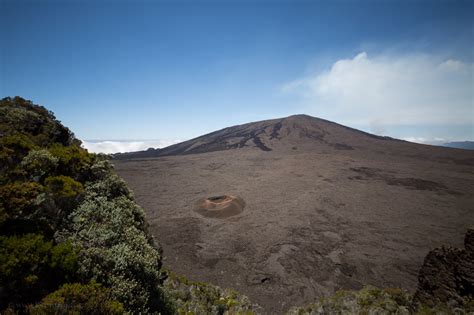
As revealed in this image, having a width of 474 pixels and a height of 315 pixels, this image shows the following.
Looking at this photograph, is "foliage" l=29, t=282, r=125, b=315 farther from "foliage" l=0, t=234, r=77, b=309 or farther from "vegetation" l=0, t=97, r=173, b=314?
"foliage" l=0, t=234, r=77, b=309

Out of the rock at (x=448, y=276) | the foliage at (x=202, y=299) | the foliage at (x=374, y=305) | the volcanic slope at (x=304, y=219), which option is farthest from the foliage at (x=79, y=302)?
the volcanic slope at (x=304, y=219)

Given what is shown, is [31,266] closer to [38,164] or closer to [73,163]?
[38,164]

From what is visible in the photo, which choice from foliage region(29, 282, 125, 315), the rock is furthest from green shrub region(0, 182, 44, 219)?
the rock

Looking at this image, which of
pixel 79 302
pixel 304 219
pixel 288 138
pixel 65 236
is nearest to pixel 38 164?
pixel 65 236

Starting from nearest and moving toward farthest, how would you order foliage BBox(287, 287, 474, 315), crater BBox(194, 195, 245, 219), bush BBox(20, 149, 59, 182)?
1. bush BBox(20, 149, 59, 182)
2. foliage BBox(287, 287, 474, 315)
3. crater BBox(194, 195, 245, 219)

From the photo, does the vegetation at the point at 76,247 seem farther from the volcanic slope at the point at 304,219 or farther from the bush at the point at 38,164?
the volcanic slope at the point at 304,219
